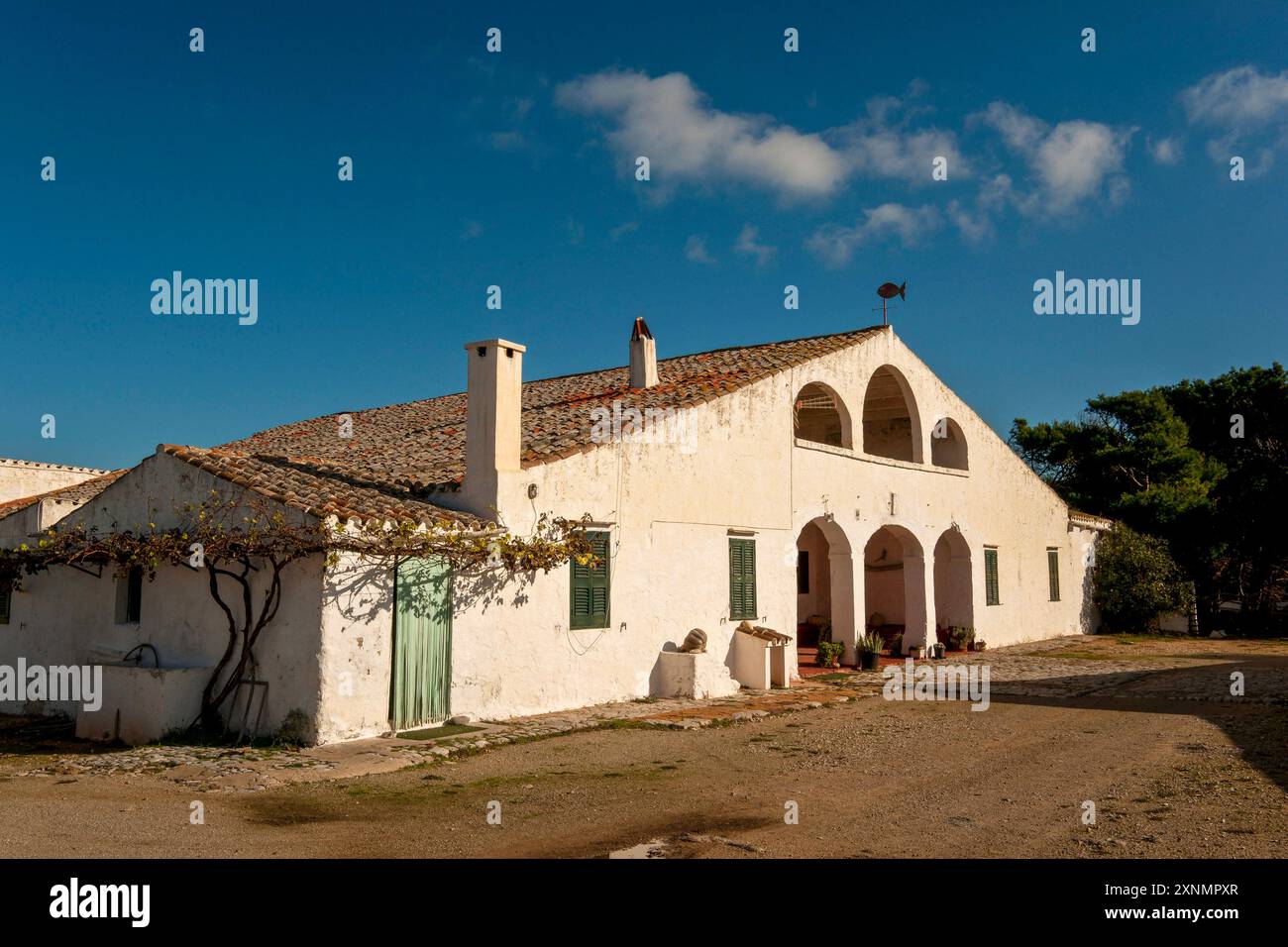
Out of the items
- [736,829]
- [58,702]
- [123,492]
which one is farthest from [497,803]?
[58,702]

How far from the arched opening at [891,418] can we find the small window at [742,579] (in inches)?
237

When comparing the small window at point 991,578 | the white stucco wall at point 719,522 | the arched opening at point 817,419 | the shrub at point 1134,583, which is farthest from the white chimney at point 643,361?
the shrub at point 1134,583

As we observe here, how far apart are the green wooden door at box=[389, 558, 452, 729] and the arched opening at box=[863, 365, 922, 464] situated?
11.4 meters

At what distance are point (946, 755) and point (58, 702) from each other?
11.0 m

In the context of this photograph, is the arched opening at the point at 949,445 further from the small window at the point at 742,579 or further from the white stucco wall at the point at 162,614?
the white stucco wall at the point at 162,614

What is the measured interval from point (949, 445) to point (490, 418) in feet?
43.8

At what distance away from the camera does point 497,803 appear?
740cm

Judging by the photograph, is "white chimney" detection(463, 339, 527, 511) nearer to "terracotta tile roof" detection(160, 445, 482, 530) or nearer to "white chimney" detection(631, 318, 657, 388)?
"terracotta tile roof" detection(160, 445, 482, 530)

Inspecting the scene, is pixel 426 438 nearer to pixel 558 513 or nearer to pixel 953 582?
pixel 558 513

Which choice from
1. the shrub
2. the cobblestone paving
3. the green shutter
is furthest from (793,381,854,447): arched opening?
the shrub

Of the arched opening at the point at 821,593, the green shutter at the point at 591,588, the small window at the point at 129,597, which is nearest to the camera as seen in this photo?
the small window at the point at 129,597

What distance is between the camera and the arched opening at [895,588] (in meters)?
19.6

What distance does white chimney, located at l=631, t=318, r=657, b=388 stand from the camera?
16.7m
